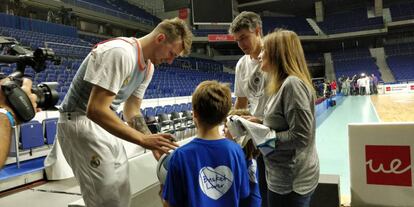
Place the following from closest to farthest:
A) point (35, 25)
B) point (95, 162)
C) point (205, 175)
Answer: point (205, 175), point (95, 162), point (35, 25)

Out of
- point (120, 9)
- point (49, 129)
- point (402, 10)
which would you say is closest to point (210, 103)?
point (49, 129)

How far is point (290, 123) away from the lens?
1505 millimetres

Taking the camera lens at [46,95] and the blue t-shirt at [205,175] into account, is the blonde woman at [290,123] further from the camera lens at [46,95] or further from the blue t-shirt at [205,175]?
the camera lens at [46,95]

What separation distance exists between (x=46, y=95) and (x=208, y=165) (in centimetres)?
78

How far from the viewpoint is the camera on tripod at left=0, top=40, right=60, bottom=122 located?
3.39 feet

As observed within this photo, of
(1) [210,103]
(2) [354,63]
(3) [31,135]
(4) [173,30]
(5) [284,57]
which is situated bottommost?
(3) [31,135]

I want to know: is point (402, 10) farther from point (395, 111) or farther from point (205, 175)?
point (205, 175)

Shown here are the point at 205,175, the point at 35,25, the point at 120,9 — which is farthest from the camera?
the point at 120,9

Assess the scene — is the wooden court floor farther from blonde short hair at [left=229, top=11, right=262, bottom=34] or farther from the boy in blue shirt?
the boy in blue shirt

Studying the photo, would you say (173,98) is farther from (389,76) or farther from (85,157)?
Answer: (389,76)

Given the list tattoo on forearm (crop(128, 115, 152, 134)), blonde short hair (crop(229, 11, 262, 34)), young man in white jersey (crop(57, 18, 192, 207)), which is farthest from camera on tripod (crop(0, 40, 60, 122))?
blonde short hair (crop(229, 11, 262, 34))

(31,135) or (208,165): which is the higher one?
(208,165)

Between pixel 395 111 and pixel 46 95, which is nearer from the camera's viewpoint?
pixel 46 95

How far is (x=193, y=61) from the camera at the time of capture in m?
22.5
